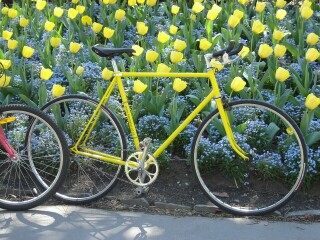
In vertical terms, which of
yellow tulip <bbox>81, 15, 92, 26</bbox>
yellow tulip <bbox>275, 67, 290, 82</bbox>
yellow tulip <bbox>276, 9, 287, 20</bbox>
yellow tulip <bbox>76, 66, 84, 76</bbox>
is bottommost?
yellow tulip <bbox>275, 67, 290, 82</bbox>

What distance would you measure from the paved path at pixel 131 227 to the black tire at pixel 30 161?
178 mm

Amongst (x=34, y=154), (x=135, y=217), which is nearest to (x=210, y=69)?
(x=135, y=217)

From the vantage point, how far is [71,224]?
179 inches

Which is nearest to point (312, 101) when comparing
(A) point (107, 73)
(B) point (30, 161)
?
(A) point (107, 73)

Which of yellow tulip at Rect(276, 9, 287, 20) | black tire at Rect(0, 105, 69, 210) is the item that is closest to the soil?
black tire at Rect(0, 105, 69, 210)

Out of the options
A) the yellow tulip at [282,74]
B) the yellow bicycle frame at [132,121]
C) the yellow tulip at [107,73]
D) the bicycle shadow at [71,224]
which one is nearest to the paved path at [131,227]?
the bicycle shadow at [71,224]

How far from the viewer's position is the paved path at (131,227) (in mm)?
4398

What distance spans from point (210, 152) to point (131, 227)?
0.84 m

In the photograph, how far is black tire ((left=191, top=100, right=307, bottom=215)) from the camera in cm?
492

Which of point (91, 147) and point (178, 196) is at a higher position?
point (91, 147)

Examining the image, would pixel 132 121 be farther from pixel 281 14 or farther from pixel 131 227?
pixel 281 14

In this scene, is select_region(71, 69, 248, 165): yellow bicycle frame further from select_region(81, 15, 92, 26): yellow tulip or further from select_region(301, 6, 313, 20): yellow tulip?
select_region(81, 15, 92, 26): yellow tulip

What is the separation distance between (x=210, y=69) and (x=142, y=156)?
0.69 metres

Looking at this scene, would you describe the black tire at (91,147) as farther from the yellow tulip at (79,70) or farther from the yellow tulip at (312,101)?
the yellow tulip at (312,101)
